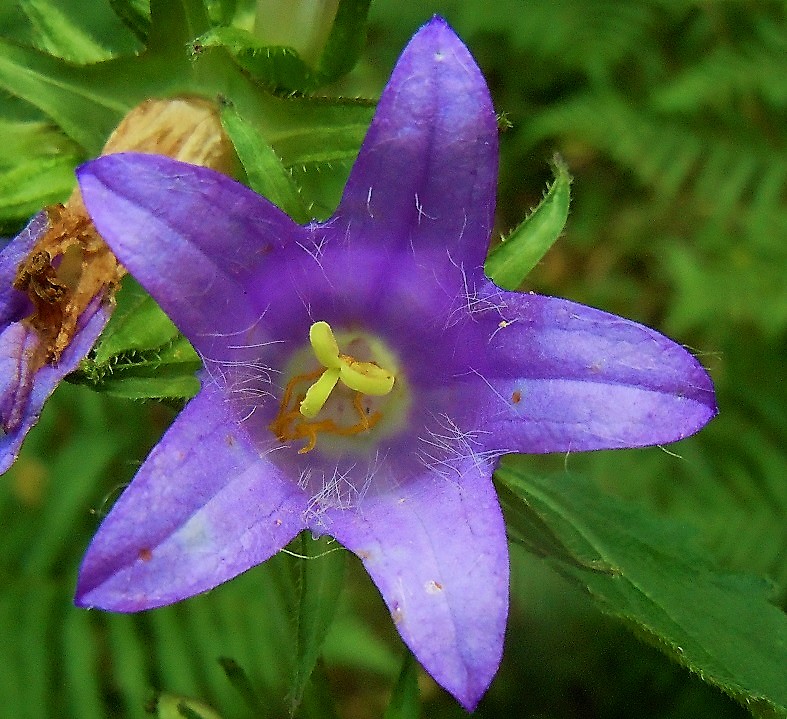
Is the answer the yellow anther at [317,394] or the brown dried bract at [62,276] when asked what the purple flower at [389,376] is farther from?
the brown dried bract at [62,276]

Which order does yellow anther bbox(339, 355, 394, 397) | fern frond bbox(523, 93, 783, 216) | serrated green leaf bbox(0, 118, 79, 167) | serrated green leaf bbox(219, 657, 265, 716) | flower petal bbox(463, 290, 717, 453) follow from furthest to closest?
fern frond bbox(523, 93, 783, 216) < serrated green leaf bbox(219, 657, 265, 716) < serrated green leaf bbox(0, 118, 79, 167) < yellow anther bbox(339, 355, 394, 397) < flower petal bbox(463, 290, 717, 453)

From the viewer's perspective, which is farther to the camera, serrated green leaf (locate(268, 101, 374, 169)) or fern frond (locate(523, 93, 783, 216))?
fern frond (locate(523, 93, 783, 216))

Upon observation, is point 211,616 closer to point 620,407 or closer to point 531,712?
point 531,712

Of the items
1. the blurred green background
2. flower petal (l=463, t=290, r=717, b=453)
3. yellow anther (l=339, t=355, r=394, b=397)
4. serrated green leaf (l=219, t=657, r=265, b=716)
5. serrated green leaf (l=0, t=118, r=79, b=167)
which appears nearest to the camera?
flower petal (l=463, t=290, r=717, b=453)

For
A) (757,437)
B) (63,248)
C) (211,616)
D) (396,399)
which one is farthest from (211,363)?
(757,437)

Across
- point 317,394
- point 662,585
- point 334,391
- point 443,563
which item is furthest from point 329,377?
point 662,585

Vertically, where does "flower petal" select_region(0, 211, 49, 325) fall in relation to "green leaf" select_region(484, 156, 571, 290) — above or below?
above

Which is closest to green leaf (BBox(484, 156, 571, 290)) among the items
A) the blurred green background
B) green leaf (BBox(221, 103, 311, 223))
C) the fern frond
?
green leaf (BBox(221, 103, 311, 223))

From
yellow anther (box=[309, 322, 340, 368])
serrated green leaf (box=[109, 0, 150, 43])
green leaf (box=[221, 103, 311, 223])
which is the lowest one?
yellow anther (box=[309, 322, 340, 368])

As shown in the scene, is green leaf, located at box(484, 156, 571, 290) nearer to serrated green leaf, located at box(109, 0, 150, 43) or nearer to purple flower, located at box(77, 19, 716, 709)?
purple flower, located at box(77, 19, 716, 709)
